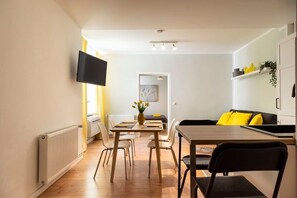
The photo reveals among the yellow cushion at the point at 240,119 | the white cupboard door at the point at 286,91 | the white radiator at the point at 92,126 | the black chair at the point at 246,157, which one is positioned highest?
the white cupboard door at the point at 286,91

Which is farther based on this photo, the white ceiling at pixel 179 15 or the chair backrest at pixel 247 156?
the white ceiling at pixel 179 15

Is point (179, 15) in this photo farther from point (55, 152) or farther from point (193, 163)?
point (55, 152)

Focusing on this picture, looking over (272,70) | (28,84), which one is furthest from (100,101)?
(272,70)

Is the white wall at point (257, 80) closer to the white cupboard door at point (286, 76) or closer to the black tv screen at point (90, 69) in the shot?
the white cupboard door at point (286, 76)

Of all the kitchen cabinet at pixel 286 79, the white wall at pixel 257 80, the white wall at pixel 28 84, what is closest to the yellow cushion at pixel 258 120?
the white wall at pixel 257 80

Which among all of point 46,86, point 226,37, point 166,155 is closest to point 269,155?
point 46,86

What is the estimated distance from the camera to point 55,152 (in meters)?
2.62

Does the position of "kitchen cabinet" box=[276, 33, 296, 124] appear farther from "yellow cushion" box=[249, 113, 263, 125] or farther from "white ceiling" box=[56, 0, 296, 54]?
"yellow cushion" box=[249, 113, 263, 125]

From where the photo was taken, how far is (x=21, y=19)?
83.0 inches

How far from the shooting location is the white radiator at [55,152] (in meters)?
2.41

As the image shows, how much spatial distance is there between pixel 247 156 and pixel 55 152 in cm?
228

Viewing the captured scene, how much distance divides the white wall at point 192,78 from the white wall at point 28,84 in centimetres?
340

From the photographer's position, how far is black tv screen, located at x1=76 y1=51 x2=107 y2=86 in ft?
11.4

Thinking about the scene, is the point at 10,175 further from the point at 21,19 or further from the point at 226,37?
the point at 226,37
